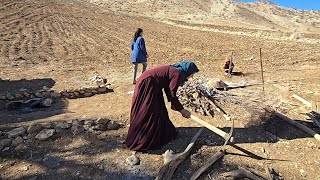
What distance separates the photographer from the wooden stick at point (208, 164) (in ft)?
14.5

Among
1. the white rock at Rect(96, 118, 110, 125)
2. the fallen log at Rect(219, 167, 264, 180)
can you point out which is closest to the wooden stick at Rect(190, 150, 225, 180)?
the fallen log at Rect(219, 167, 264, 180)

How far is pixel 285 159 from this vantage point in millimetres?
5000

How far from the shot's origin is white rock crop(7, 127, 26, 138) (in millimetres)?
5167

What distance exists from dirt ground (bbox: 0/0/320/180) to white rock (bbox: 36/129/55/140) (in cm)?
7

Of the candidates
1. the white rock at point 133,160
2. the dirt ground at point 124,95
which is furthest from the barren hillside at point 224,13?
the white rock at point 133,160

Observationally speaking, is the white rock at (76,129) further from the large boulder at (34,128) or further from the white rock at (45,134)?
the large boulder at (34,128)

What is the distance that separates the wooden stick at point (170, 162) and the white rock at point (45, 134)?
1.75 meters

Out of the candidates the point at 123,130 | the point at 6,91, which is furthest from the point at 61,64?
the point at 123,130

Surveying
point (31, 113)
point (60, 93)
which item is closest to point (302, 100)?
point (60, 93)

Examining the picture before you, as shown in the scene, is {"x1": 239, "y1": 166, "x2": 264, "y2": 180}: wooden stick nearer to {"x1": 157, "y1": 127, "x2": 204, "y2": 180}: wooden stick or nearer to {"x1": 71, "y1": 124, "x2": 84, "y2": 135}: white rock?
{"x1": 157, "y1": 127, "x2": 204, "y2": 180}: wooden stick

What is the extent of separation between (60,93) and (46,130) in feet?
8.01

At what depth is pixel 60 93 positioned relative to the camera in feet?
25.1

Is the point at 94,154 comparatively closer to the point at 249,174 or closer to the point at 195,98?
the point at 249,174

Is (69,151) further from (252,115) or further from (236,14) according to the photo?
(236,14)
